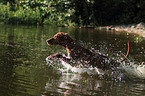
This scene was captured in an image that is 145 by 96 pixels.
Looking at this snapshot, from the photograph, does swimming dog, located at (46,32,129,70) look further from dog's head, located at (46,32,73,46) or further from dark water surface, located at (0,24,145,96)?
dark water surface, located at (0,24,145,96)

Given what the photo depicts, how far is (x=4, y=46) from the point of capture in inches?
389

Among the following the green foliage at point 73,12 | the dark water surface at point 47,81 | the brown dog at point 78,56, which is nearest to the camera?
the dark water surface at point 47,81

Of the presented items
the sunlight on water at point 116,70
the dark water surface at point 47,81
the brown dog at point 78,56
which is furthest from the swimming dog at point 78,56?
the dark water surface at point 47,81

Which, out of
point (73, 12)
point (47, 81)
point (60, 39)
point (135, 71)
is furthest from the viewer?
point (73, 12)

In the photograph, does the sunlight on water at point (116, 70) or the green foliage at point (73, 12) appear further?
the green foliage at point (73, 12)

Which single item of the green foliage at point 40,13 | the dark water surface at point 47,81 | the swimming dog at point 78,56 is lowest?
the dark water surface at point 47,81

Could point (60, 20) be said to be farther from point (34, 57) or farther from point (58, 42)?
point (58, 42)

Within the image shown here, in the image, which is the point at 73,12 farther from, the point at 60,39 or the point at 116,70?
the point at 116,70

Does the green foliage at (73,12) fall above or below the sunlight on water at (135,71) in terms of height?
above

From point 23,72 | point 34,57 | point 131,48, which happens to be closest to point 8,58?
point 34,57

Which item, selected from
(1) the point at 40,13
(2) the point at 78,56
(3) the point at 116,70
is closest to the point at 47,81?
(2) the point at 78,56

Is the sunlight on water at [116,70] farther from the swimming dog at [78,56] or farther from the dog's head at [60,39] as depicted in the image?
the dog's head at [60,39]

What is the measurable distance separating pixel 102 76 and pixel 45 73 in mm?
1443

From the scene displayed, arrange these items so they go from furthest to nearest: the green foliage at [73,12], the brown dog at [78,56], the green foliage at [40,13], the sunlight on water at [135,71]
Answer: the green foliage at [73,12] → the green foliage at [40,13] → the sunlight on water at [135,71] → the brown dog at [78,56]
